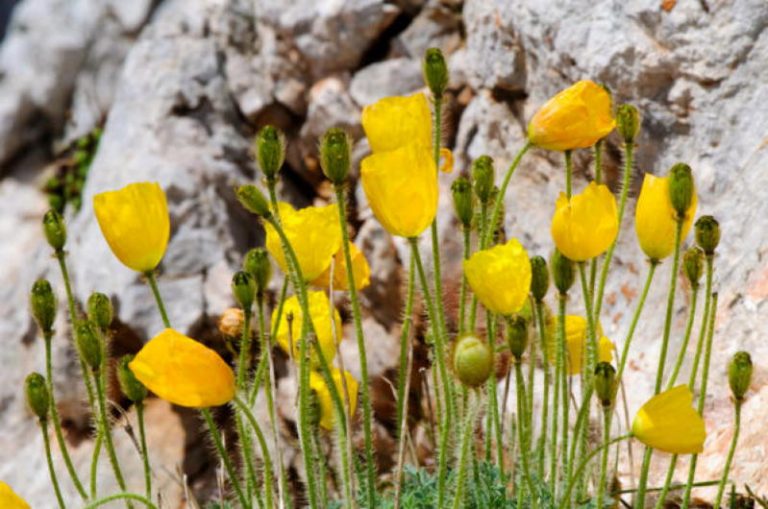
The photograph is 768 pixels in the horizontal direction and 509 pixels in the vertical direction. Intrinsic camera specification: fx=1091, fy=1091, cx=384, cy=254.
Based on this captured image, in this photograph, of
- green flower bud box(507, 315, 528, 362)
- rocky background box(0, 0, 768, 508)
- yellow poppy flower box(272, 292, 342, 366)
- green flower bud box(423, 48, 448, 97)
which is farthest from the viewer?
rocky background box(0, 0, 768, 508)

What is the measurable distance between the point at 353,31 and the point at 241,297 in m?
2.71

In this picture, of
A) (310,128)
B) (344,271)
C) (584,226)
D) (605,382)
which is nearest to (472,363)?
(605,382)

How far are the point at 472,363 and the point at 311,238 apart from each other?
47cm

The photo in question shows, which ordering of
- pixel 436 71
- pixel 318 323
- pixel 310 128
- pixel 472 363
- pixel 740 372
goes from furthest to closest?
A: pixel 310 128, pixel 318 323, pixel 436 71, pixel 740 372, pixel 472 363

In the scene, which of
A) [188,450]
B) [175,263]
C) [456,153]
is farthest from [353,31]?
[188,450]

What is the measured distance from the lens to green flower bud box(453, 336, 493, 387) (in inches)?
51.8

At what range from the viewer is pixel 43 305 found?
1.70 m

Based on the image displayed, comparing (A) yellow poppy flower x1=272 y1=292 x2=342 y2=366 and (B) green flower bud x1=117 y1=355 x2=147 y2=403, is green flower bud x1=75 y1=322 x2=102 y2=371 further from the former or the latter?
(A) yellow poppy flower x1=272 y1=292 x2=342 y2=366

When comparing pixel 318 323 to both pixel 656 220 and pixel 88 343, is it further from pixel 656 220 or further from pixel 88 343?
pixel 656 220

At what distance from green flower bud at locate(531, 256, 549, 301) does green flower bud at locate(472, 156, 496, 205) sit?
0.15m

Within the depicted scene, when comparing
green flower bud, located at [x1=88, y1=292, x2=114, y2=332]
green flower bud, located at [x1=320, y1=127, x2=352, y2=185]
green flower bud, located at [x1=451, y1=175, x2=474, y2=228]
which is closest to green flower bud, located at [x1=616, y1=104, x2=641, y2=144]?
green flower bud, located at [x1=451, y1=175, x2=474, y2=228]

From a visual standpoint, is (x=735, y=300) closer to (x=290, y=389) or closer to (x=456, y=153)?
(x=456, y=153)

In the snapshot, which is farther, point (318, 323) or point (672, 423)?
point (318, 323)

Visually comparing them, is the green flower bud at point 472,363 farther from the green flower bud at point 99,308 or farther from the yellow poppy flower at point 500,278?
the green flower bud at point 99,308
